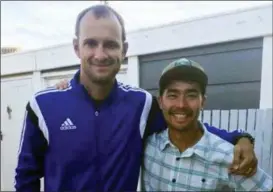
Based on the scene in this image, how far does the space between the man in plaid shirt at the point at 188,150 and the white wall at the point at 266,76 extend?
194 cm

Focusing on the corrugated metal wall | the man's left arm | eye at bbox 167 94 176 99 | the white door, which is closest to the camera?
the man's left arm

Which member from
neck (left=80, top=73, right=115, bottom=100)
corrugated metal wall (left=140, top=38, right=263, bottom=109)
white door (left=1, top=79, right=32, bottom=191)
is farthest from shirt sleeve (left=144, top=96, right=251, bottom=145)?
white door (left=1, top=79, right=32, bottom=191)

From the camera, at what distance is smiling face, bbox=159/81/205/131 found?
146 cm

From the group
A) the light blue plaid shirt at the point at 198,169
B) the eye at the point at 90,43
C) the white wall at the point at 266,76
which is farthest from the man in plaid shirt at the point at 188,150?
the white wall at the point at 266,76

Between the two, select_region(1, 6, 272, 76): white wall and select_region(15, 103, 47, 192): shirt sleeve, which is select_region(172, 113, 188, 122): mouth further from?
select_region(1, 6, 272, 76): white wall

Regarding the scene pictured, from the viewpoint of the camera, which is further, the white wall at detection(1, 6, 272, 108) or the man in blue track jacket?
the white wall at detection(1, 6, 272, 108)

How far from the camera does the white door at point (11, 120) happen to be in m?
5.63

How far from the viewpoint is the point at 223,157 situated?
1428mm

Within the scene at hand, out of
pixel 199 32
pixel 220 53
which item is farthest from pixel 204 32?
pixel 220 53

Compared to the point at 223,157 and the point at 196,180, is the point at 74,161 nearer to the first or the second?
the point at 196,180

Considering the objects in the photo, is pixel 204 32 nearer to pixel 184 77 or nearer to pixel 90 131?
pixel 184 77

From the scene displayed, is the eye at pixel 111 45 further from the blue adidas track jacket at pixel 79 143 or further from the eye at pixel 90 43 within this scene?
the blue adidas track jacket at pixel 79 143

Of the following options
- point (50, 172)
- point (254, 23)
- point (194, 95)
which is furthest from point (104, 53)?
point (254, 23)

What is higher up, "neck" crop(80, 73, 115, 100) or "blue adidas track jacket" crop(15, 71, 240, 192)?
"neck" crop(80, 73, 115, 100)
